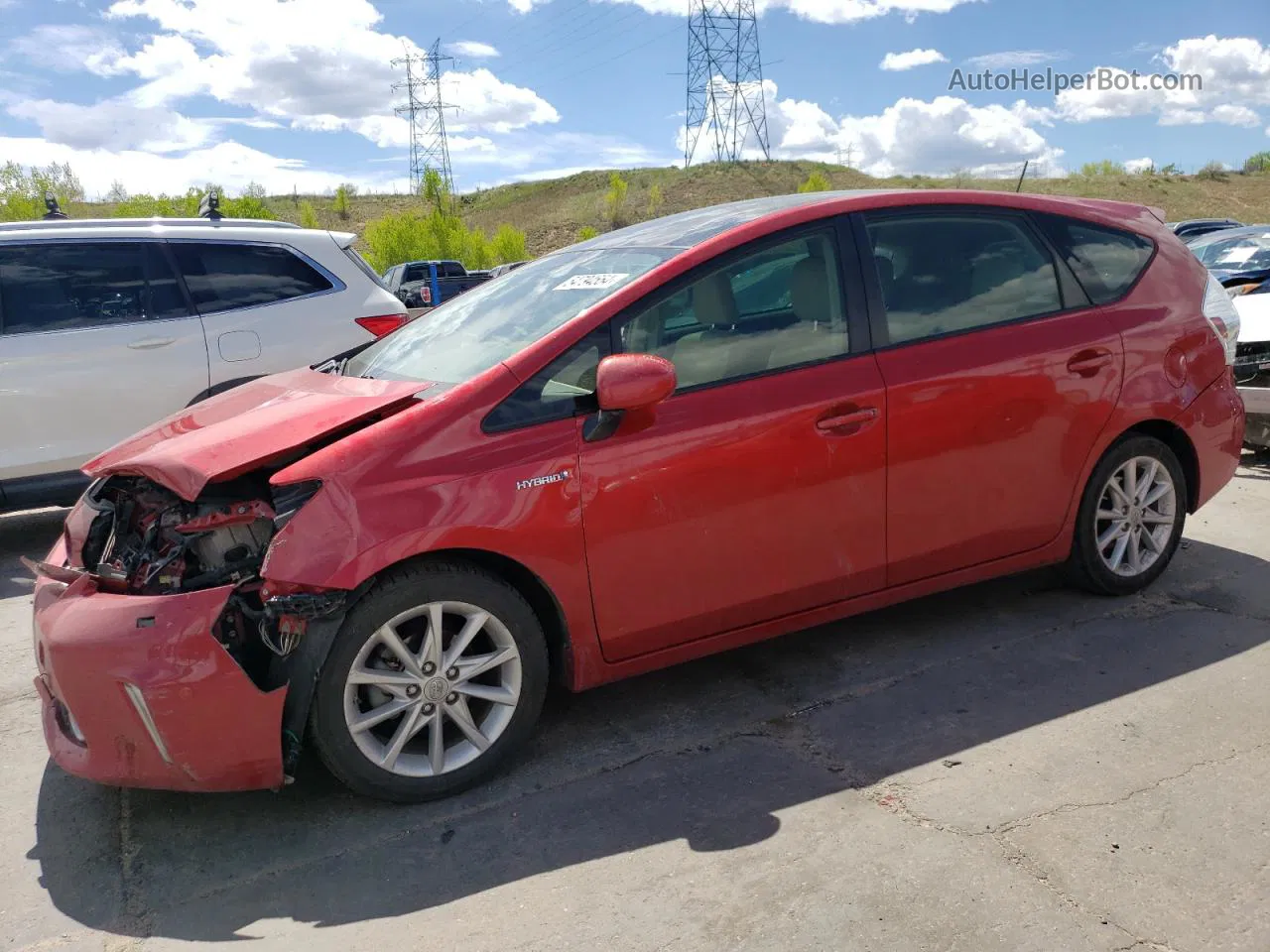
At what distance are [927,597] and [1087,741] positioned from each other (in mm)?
1403

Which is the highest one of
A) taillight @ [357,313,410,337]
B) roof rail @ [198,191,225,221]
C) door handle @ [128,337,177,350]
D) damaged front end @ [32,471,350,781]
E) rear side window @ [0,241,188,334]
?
roof rail @ [198,191,225,221]

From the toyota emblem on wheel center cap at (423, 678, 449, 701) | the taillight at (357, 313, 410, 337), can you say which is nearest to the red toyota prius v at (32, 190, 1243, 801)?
the toyota emblem on wheel center cap at (423, 678, 449, 701)

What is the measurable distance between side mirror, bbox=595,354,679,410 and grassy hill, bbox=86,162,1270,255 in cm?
5790

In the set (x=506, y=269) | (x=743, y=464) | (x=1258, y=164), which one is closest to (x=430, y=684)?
(x=743, y=464)

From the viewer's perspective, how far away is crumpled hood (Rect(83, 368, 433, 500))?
3035 mm

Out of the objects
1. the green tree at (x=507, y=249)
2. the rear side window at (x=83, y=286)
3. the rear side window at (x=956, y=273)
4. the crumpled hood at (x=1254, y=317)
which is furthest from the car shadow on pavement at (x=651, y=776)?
the green tree at (x=507, y=249)

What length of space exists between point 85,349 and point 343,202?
84164mm

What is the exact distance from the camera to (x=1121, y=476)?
4371 mm

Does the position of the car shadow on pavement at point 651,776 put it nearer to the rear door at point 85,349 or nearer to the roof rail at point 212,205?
Answer: the rear door at point 85,349

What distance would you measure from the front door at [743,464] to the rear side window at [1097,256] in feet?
3.84

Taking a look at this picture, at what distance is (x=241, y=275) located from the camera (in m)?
6.54

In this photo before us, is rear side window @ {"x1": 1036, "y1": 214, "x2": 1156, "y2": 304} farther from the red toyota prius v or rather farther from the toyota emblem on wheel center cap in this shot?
the toyota emblem on wheel center cap

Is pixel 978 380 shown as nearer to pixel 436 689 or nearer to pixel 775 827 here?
pixel 775 827

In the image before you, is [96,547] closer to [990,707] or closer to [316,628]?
[316,628]
